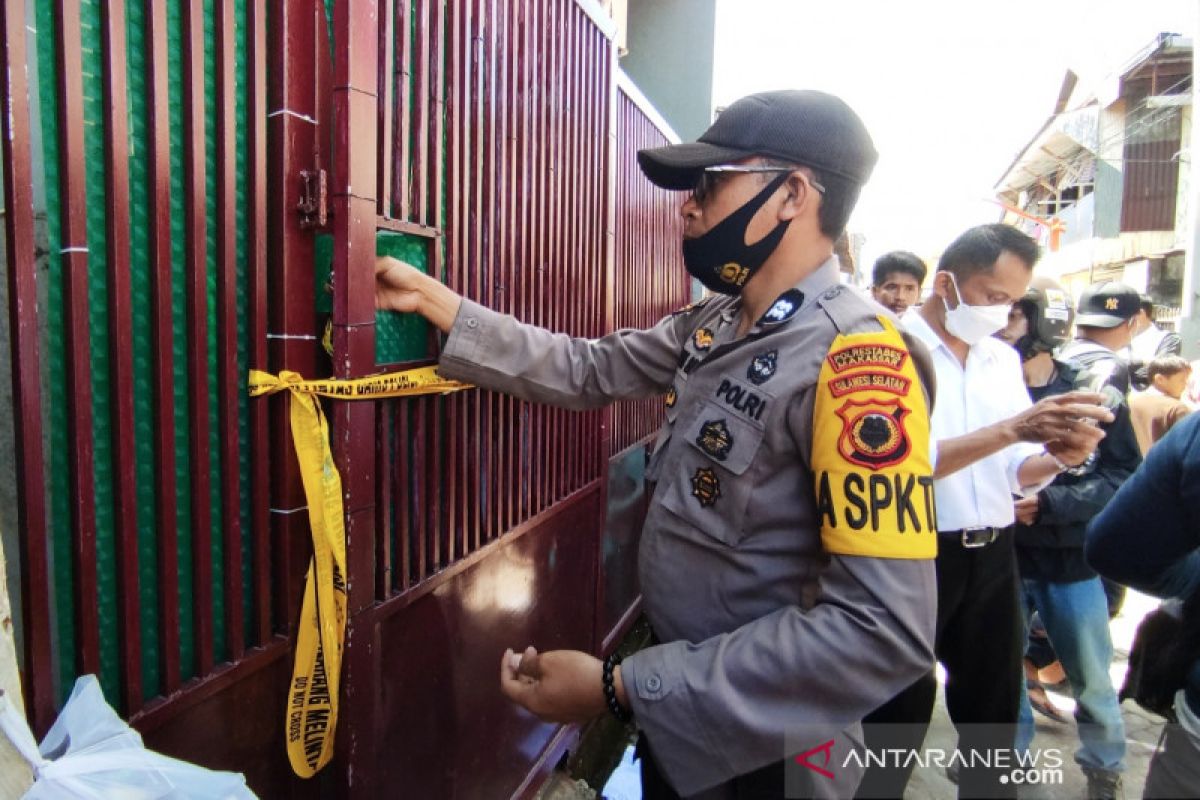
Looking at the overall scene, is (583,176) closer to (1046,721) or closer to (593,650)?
(593,650)

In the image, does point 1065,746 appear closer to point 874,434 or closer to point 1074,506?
point 1074,506

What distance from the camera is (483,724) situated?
Result: 2.32 metres

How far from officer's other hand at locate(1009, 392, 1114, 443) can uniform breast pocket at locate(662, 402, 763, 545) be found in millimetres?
1323

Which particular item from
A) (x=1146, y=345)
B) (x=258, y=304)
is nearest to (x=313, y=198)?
(x=258, y=304)

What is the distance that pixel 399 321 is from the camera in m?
1.75

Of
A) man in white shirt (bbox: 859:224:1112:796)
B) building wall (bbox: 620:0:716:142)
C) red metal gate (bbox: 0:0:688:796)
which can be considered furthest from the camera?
building wall (bbox: 620:0:716:142)

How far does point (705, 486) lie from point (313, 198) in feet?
3.11

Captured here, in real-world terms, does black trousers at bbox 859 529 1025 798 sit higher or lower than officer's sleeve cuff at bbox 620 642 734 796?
lower

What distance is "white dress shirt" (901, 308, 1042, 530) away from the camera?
2.52 metres

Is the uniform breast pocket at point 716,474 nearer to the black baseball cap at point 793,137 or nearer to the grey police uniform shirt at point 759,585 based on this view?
the grey police uniform shirt at point 759,585

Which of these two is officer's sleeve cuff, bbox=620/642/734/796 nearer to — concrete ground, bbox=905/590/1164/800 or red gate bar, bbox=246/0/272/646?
red gate bar, bbox=246/0/272/646

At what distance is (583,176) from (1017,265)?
1.63m

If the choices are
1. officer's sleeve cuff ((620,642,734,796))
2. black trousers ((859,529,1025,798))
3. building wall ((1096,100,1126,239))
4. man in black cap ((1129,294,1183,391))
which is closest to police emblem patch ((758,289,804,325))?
officer's sleeve cuff ((620,642,734,796))

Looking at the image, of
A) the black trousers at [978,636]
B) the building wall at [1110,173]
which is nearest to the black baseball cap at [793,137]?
the black trousers at [978,636]
